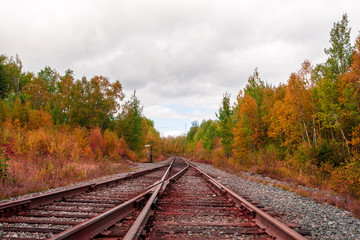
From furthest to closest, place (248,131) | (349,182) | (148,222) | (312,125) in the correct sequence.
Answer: (248,131), (312,125), (349,182), (148,222)

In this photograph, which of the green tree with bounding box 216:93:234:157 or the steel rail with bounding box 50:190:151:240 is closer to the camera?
the steel rail with bounding box 50:190:151:240

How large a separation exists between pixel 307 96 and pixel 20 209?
17.6 m

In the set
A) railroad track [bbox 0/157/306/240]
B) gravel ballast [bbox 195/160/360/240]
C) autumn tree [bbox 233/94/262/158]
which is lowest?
gravel ballast [bbox 195/160/360/240]

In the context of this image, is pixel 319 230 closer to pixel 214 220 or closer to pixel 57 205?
pixel 214 220

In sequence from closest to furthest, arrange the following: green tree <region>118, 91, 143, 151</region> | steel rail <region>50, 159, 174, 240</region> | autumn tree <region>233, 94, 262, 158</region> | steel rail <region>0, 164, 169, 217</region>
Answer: steel rail <region>50, 159, 174, 240</region>, steel rail <region>0, 164, 169, 217</region>, autumn tree <region>233, 94, 262, 158</region>, green tree <region>118, 91, 143, 151</region>

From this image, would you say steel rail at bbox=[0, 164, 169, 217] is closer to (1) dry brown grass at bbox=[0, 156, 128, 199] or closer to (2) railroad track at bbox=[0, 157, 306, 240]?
(2) railroad track at bbox=[0, 157, 306, 240]

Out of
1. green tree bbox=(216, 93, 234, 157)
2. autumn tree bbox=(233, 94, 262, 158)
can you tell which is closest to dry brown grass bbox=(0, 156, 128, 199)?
autumn tree bbox=(233, 94, 262, 158)

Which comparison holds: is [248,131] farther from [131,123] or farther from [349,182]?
[131,123]

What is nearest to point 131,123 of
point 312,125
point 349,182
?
point 312,125

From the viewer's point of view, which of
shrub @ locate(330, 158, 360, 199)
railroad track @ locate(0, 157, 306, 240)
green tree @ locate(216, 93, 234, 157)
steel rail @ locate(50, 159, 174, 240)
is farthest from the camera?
green tree @ locate(216, 93, 234, 157)

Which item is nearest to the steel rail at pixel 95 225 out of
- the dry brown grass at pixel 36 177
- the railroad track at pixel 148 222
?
the railroad track at pixel 148 222

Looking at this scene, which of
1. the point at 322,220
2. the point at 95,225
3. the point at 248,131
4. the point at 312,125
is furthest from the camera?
the point at 248,131

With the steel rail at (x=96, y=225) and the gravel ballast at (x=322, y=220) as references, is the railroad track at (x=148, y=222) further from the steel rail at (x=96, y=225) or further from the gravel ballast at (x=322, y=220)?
the gravel ballast at (x=322, y=220)

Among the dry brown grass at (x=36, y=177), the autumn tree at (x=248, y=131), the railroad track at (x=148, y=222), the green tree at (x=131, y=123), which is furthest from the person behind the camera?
the green tree at (x=131, y=123)
